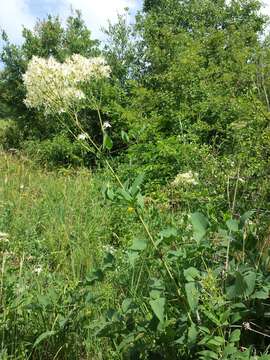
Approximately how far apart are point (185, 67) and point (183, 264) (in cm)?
697

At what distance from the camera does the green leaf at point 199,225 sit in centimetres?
195

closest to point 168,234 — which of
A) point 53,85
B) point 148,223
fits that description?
point 53,85

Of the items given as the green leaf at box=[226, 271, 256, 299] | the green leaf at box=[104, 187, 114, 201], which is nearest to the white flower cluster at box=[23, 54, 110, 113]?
the green leaf at box=[104, 187, 114, 201]

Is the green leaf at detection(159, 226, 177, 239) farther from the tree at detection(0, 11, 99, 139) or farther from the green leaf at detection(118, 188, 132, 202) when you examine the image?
the tree at detection(0, 11, 99, 139)

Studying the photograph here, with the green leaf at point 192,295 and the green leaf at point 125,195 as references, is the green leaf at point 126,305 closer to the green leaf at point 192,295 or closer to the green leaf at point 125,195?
the green leaf at point 192,295

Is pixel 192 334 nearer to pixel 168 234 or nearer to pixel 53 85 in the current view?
pixel 168 234

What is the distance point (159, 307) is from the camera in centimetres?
182

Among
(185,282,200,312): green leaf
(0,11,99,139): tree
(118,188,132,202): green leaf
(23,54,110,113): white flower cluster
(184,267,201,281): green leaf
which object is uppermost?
(0,11,99,139): tree

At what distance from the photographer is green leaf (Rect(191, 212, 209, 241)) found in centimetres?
195

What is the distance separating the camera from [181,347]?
6.42 ft

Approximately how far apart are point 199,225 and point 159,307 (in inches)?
14.1

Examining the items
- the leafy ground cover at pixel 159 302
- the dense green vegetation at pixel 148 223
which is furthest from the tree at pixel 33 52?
the leafy ground cover at pixel 159 302

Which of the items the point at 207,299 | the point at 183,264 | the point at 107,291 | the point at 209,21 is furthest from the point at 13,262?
the point at 209,21

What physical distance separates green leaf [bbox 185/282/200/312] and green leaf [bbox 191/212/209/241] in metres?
0.19
